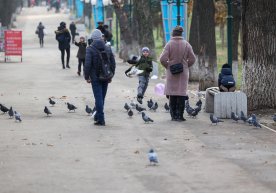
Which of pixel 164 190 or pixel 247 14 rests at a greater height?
pixel 247 14

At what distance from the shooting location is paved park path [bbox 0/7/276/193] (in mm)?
10656

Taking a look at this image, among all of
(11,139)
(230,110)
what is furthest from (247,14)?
(11,139)

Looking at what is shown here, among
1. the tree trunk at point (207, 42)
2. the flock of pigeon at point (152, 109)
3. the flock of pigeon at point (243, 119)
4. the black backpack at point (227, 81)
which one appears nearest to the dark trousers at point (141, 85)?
the flock of pigeon at point (152, 109)

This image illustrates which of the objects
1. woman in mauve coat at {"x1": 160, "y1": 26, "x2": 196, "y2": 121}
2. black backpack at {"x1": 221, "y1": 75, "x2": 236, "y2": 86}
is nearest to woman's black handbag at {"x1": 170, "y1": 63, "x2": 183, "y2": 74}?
woman in mauve coat at {"x1": 160, "y1": 26, "x2": 196, "y2": 121}

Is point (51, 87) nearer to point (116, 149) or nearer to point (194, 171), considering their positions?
point (116, 149)

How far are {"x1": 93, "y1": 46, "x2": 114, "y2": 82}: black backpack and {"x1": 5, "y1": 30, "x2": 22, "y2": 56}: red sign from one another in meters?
27.2

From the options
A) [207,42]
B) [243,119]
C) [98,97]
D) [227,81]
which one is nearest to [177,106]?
[243,119]

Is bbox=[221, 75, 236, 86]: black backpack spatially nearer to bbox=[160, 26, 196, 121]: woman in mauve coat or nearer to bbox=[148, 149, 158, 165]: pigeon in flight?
bbox=[160, 26, 196, 121]: woman in mauve coat

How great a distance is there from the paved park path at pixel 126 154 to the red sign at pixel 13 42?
21981 millimetres

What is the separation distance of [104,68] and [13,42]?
2799cm

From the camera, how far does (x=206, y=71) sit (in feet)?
83.5

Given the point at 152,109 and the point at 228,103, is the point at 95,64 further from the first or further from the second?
the point at 152,109

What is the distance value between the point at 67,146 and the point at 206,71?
11786 millimetres

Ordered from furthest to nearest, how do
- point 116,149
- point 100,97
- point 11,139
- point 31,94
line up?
point 31,94
point 100,97
point 11,139
point 116,149
